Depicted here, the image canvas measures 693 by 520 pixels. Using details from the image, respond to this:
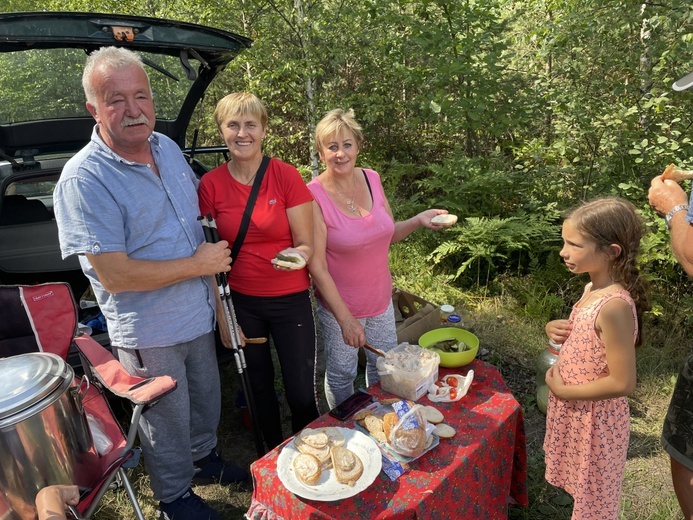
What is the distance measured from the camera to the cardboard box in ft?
11.1

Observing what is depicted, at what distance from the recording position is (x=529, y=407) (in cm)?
329

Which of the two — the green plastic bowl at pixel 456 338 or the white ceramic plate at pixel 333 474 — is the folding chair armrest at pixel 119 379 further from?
the green plastic bowl at pixel 456 338

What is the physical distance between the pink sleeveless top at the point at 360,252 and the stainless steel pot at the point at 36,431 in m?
1.22

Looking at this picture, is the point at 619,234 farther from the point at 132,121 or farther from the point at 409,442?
the point at 132,121

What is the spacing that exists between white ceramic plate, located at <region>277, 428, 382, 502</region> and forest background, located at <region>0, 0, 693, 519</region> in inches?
40.9

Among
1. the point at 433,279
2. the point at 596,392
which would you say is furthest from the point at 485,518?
the point at 433,279

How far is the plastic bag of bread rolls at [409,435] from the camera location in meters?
1.78

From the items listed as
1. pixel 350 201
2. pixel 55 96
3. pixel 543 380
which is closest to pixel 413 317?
pixel 543 380

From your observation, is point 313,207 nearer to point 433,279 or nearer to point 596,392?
point 596,392

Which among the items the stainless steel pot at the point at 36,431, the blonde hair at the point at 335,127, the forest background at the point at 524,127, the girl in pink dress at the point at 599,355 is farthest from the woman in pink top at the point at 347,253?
the stainless steel pot at the point at 36,431

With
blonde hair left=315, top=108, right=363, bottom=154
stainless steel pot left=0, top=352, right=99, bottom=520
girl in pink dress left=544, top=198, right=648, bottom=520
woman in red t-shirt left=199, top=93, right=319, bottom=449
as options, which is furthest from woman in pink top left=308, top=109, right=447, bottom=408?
stainless steel pot left=0, top=352, right=99, bottom=520

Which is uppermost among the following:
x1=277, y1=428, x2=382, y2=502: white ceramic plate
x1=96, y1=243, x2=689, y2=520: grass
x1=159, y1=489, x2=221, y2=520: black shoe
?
x1=277, y1=428, x2=382, y2=502: white ceramic plate

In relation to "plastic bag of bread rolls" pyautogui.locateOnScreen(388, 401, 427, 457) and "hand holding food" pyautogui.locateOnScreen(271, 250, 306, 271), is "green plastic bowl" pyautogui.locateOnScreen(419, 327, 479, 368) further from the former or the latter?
"hand holding food" pyautogui.locateOnScreen(271, 250, 306, 271)

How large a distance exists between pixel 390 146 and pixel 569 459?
18.4 feet
